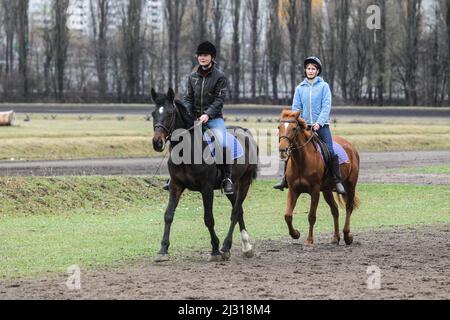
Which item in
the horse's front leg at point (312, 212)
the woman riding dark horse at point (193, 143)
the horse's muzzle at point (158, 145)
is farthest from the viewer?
the horse's front leg at point (312, 212)

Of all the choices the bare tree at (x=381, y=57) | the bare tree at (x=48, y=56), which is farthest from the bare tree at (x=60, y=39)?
the bare tree at (x=381, y=57)

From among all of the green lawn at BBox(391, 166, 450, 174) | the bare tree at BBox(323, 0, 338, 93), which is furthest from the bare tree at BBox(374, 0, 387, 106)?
the green lawn at BBox(391, 166, 450, 174)

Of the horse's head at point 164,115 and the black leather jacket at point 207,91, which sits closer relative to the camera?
the horse's head at point 164,115

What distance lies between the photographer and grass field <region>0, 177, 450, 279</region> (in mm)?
14570

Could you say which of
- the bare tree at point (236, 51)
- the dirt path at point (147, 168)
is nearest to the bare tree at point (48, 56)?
the bare tree at point (236, 51)

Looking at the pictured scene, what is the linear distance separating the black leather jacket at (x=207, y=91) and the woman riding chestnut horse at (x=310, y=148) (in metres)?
1.32

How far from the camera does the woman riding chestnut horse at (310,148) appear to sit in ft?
48.8

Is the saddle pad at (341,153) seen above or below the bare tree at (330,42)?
below

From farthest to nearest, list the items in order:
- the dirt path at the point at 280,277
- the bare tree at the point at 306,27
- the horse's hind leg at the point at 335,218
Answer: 1. the bare tree at the point at 306,27
2. the horse's hind leg at the point at 335,218
3. the dirt path at the point at 280,277

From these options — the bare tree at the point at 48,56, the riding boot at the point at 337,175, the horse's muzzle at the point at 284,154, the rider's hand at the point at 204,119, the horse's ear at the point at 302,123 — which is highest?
the bare tree at the point at 48,56

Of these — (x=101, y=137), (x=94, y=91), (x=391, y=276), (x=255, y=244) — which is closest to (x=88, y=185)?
(x=255, y=244)

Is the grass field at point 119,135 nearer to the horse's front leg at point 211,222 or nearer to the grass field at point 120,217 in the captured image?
the grass field at point 120,217

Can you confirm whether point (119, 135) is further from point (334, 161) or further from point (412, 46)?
point (412, 46)

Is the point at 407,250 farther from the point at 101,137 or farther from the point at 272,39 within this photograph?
the point at 272,39
